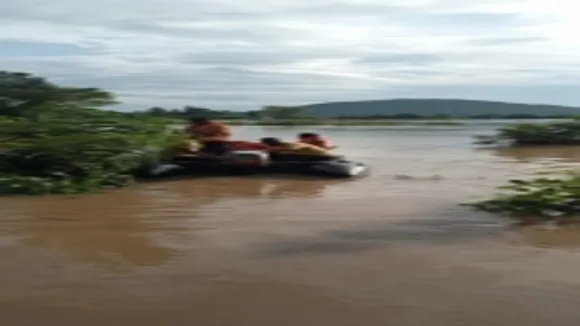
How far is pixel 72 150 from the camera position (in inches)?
520

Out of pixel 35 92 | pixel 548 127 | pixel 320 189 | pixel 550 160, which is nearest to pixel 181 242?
pixel 320 189

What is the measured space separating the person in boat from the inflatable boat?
490mm

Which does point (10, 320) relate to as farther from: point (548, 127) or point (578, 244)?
point (548, 127)

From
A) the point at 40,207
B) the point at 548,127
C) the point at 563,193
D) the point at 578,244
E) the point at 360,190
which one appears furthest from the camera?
the point at 548,127

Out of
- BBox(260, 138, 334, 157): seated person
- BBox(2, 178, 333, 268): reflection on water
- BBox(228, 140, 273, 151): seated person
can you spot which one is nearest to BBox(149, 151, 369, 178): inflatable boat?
BBox(260, 138, 334, 157): seated person

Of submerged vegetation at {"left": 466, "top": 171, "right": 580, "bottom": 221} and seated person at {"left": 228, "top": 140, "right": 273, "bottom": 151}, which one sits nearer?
submerged vegetation at {"left": 466, "top": 171, "right": 580, "bottom": 221}

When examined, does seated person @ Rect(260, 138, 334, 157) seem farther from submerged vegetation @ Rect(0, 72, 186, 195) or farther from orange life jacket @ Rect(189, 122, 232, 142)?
submerged vegetation @ Rect(0, 72, 186, 195)

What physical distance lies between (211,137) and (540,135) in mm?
16089

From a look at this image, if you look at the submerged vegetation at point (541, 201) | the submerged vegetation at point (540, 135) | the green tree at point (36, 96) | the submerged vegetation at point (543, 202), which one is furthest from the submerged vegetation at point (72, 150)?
the submerged vegetation at point (540, 135)

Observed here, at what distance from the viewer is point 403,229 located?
29.1 ft

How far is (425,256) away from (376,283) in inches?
43.4

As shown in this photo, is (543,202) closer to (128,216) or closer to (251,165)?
(128,216)

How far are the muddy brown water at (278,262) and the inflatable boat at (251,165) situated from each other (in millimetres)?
2701

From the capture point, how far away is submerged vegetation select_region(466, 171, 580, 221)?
9492 mm
